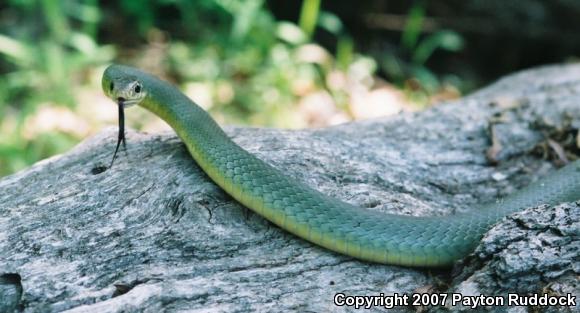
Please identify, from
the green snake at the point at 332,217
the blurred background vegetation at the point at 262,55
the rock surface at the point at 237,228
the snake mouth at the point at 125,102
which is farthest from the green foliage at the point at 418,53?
the snake mouth at the point at 125,102

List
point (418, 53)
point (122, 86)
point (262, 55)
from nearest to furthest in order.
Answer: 1. point (122, 86)
2. point (262, 55)
3. point (418, 53)

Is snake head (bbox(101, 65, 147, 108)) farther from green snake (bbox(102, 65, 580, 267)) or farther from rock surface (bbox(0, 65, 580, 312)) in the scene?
rock surface (bbox(0, 65, 580, 312))

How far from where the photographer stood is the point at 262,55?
7.44m

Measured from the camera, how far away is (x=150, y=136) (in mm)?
4168

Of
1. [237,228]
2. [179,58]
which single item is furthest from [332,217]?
[179,58]

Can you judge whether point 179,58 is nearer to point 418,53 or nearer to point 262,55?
point 262,55

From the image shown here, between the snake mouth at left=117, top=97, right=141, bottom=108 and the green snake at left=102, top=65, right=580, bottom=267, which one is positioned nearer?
the green snake at left=102, top=65, right=580, bottom=267

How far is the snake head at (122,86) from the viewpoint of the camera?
12.2ft

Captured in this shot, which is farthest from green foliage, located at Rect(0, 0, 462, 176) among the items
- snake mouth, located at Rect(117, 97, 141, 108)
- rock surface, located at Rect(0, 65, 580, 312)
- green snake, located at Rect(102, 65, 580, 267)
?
green snake, located at Rect(102, 65, 580, 267)

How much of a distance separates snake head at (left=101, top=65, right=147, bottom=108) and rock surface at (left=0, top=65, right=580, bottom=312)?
346mm

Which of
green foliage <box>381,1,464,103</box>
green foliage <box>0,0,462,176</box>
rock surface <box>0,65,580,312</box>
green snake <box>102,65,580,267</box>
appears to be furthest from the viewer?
green foliage <box>381,1,464,103</box>

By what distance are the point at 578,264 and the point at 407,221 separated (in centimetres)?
81

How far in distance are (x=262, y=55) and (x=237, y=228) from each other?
423cm

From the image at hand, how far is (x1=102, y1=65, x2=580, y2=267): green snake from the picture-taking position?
3375mm
